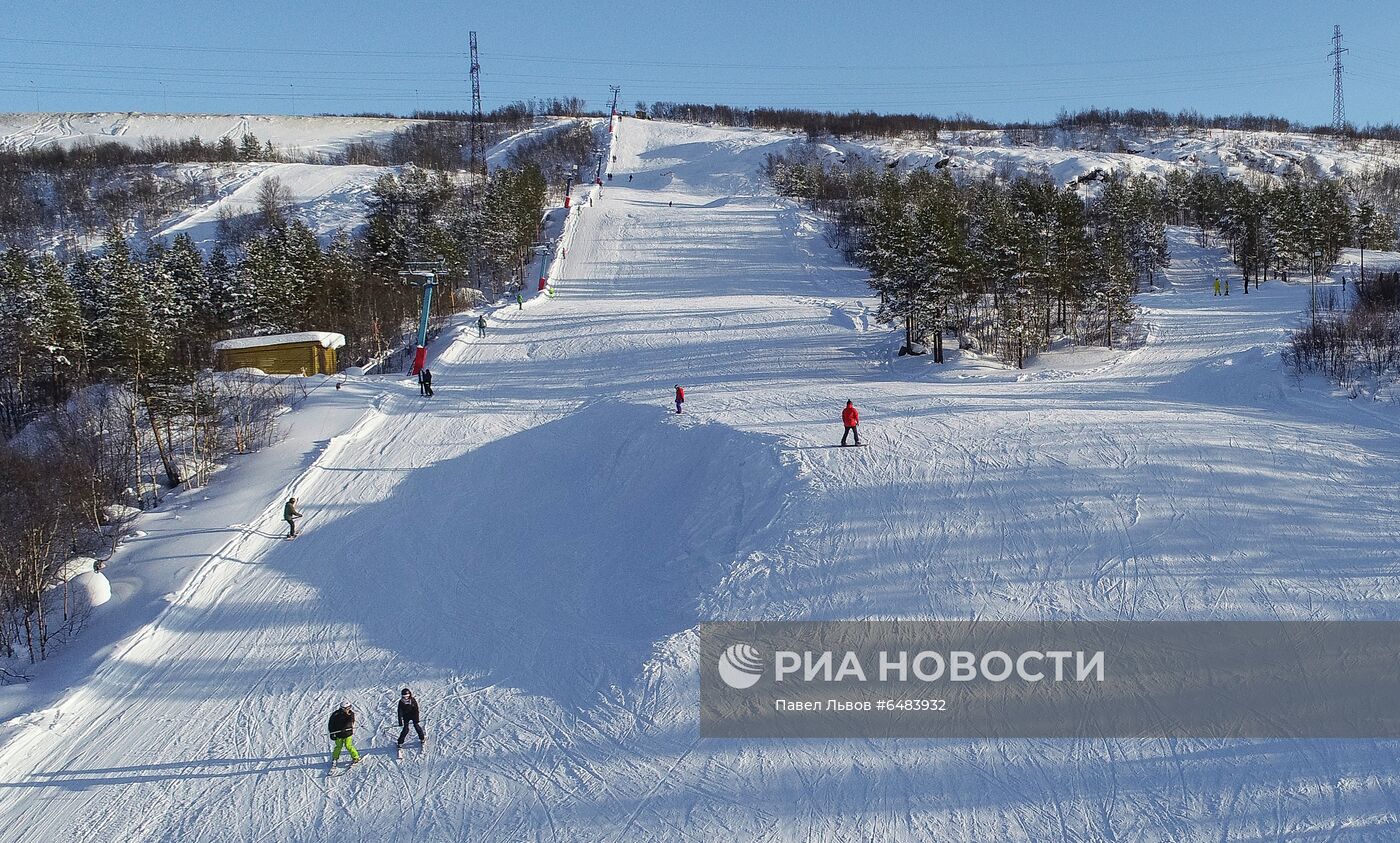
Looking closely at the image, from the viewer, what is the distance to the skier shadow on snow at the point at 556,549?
1345 centimetres

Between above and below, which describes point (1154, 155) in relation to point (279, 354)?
above

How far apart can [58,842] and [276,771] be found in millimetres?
2327

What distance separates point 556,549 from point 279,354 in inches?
896

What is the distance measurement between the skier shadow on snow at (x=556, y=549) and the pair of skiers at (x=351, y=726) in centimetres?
175

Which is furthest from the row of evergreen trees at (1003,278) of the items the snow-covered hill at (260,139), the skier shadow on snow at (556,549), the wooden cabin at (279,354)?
the snow-covered hill at (260,139)

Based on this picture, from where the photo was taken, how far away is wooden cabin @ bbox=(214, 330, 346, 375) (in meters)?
34.0

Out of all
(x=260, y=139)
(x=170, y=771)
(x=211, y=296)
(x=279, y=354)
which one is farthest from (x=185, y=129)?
(x=170, y=771)

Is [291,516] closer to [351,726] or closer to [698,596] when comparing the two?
[351,726]

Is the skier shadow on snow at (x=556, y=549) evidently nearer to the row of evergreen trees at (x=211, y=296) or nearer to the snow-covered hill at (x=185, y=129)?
the row of evergreen trees at (x=211, y=296)

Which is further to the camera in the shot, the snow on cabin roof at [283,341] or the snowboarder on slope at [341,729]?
the snow on cabin roof at [283,341]

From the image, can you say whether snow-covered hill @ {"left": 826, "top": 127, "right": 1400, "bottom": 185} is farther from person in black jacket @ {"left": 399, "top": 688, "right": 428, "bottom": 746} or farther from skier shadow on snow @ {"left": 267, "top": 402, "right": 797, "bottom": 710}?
person in black jacket @ {"left": 399, "top": 688, "right": 428, "bottom": 746}

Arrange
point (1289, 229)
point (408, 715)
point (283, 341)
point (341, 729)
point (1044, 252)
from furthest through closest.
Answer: point (1289, 229), point (1044, 252), point (283, 341), point (408, 715), point (341, 729)

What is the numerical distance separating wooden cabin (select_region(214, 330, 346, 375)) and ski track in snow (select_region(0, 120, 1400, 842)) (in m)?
9.99

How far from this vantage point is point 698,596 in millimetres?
14047
